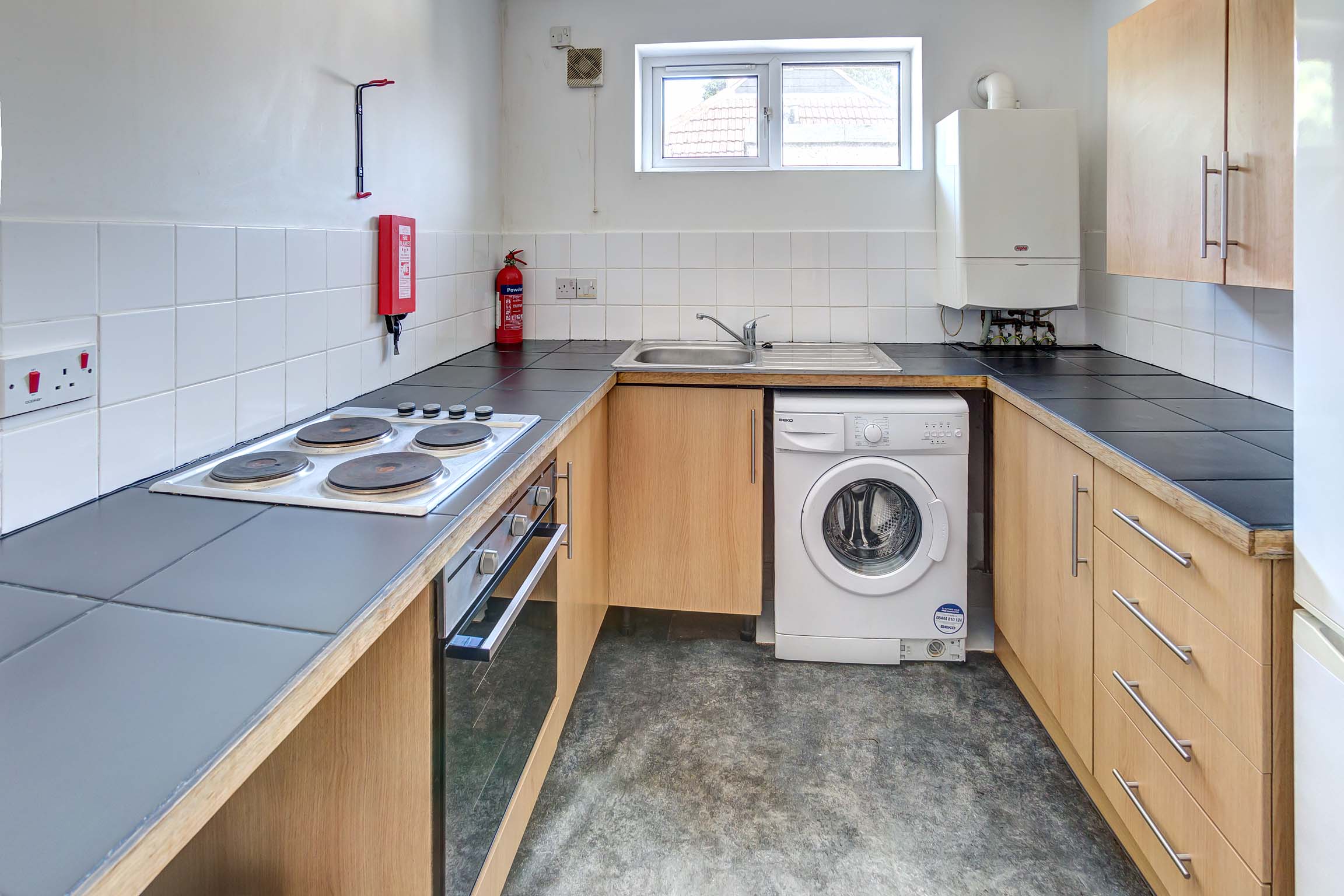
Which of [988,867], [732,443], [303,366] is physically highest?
[303,366]

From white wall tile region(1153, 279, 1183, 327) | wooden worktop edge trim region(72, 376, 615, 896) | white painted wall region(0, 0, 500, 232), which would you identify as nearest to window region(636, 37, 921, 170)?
white painted wall region(0, 0, 500, 232)

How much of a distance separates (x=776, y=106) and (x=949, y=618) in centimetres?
202

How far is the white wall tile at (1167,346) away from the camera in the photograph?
7.64 ft

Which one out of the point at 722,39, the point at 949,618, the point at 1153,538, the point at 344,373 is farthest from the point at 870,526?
the point at 722,39

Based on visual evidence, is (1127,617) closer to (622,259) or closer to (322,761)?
(322,761)

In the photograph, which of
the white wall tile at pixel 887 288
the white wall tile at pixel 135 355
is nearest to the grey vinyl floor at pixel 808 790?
the white wall tile at pixel 135 355

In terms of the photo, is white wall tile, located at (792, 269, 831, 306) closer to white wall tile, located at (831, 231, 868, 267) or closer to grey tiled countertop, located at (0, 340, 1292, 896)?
white wall tile, located at (831, 231, 868, 267)

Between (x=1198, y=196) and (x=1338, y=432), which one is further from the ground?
(x=1198, y=196)

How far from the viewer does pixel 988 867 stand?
1616 millimetres

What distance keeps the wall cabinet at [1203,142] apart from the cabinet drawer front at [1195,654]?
596 mm

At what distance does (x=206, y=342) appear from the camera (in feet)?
4.75

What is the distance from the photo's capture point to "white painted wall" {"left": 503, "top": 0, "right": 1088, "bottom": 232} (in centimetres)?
291

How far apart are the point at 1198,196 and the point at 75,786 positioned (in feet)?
6.58

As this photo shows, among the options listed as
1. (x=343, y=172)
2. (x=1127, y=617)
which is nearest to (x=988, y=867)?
(x=1127, y=617)
